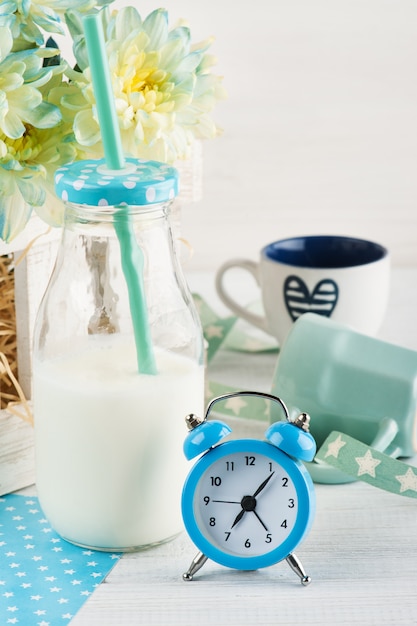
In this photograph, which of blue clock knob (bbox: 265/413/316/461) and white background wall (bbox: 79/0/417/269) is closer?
blue clock knob (bbox: 265/413/316/461)

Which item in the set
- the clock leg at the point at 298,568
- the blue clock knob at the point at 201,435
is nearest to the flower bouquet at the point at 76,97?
the blue clock knob at the point at 201,435

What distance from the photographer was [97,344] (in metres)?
0.72

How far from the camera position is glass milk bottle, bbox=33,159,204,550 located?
68 cm

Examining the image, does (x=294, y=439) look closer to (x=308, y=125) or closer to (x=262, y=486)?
(x=262, y=486)

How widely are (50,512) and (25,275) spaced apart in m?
0.18

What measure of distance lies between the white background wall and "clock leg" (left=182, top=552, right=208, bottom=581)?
2.45 feet

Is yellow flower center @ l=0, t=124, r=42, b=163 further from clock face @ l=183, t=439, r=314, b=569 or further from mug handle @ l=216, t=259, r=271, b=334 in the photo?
mug handle @ l=216, t=259, r=271, b=334

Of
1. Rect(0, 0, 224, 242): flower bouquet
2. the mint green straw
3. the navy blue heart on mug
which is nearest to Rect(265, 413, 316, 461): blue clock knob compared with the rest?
the mint green straw

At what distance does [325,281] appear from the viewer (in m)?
0.96

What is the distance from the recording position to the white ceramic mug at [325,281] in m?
0.96

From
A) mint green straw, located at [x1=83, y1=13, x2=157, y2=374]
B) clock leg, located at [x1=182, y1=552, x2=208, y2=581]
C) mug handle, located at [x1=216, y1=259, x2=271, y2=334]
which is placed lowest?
clock leg, located at [x1=182, y1=552, x2=208, y2=581]

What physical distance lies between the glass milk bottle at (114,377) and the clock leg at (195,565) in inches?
2.0

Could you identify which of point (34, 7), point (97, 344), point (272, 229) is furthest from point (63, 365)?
point (272, 229)

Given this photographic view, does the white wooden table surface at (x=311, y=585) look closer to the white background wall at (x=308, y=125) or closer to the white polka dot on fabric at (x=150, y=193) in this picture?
the white polka dot on fabric at (x=150, y=193)
